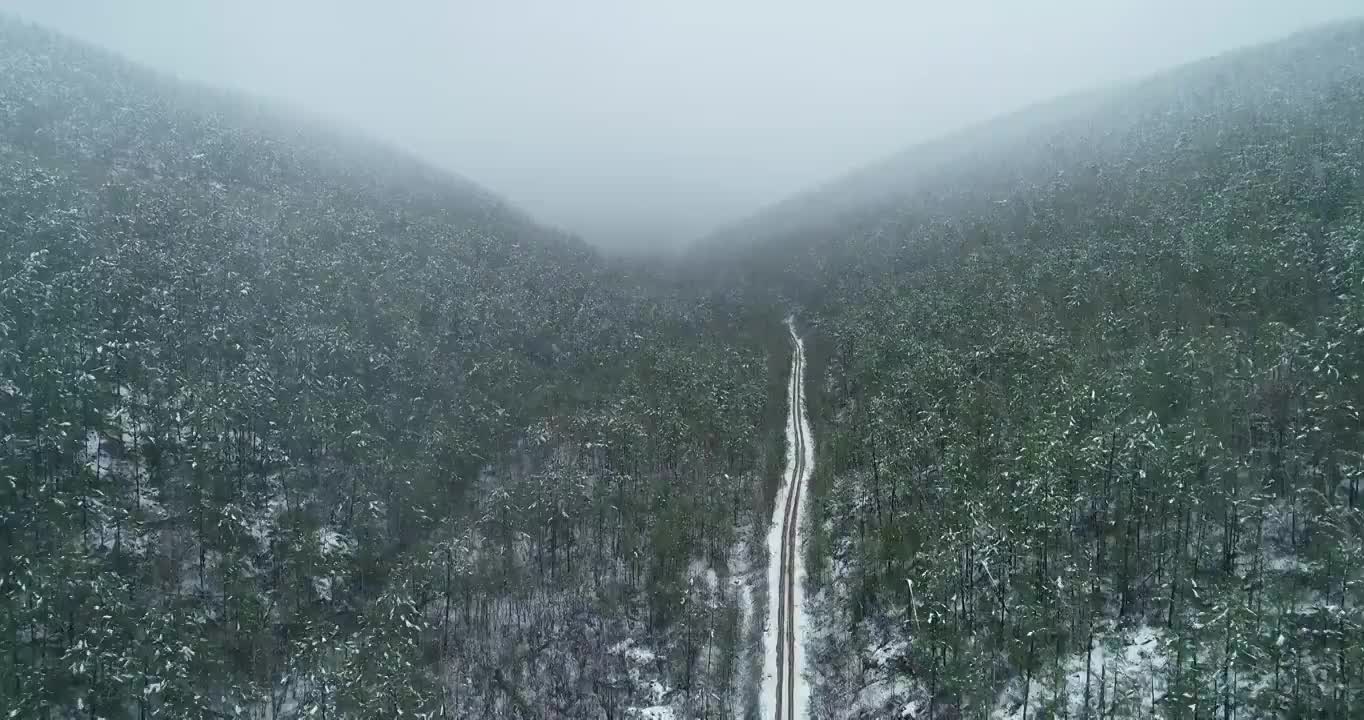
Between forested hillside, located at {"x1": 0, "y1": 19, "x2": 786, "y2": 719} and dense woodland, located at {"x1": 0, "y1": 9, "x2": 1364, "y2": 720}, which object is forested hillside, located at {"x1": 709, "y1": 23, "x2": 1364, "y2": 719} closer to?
dense woodland, located at {"x1": 0, "y1": 9, "x2": 1364, "y2": 720}

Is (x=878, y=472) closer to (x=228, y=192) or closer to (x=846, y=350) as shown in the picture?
(x=846, y=350)

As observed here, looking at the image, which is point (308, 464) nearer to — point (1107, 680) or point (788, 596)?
point (788, 596)

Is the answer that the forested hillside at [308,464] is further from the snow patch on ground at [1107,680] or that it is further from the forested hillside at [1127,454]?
the snow patch on ground at [1107,680]

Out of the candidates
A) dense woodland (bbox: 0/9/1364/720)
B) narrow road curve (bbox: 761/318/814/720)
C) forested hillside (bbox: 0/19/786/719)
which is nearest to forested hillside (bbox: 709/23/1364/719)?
dense woodland (bbox: 0/9/1364/720)

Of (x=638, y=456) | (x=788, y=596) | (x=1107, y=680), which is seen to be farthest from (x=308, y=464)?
(x=1107, y=680)

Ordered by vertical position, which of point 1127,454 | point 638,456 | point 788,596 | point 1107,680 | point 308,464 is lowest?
point 788,596

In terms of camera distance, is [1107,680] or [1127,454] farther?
[1127,454]

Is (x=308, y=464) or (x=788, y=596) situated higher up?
(x=308, y=464)

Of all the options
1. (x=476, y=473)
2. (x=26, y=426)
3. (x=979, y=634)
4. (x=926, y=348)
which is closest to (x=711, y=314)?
(x=926, y=348)
